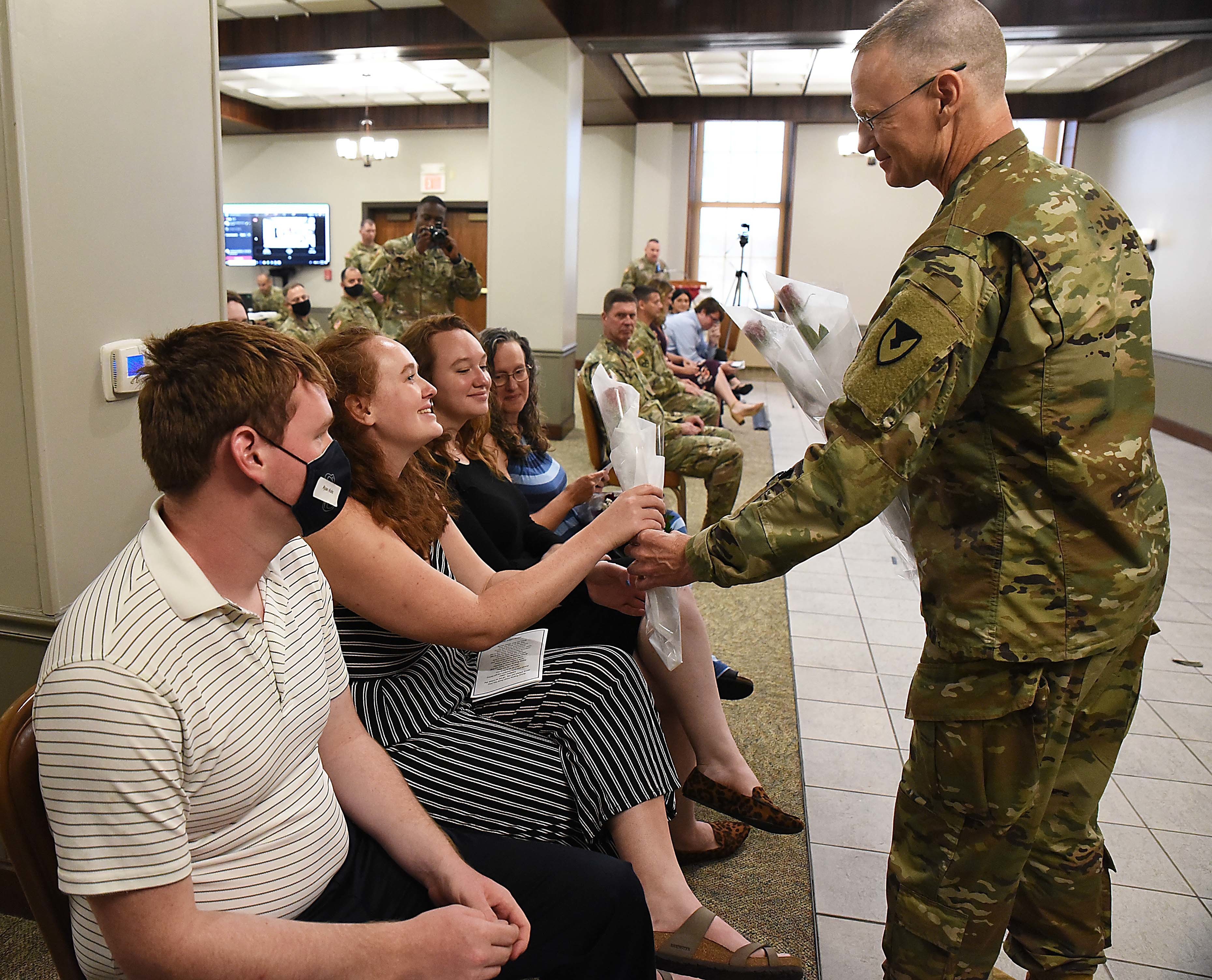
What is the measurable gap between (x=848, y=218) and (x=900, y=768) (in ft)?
34.0

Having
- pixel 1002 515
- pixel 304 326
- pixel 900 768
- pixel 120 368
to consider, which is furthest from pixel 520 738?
pixel 304 326

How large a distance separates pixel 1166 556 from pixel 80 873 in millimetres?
1503

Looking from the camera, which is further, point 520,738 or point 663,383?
point 663,383

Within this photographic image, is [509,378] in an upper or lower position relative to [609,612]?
upper

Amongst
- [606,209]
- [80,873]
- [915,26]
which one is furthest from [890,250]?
[80,873]

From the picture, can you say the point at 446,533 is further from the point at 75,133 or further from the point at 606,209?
the point at 606,209

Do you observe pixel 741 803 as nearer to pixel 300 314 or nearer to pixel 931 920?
pixel 931 920

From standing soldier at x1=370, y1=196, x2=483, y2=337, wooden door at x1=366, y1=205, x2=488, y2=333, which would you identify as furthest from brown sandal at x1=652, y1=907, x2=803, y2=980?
wooden door at x1=366, y1=205, x2=488, y2=333

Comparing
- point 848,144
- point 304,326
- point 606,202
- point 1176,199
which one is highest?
point 848,144

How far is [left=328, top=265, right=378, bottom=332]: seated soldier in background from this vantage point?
674cm

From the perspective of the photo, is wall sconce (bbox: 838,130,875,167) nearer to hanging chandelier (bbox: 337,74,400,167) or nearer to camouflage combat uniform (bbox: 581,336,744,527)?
hanging chandelier (bbox: 337,74,400,167)

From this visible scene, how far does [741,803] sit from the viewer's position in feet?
6.47

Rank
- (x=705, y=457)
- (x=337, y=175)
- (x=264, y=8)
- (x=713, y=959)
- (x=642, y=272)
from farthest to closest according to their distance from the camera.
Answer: (x=337, y=175) < (x=642, y=272) < (x=264, y=8) < (x=705, y=457) < (x=713, y=959)

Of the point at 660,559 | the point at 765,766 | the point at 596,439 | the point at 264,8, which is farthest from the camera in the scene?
the point at 264,8
